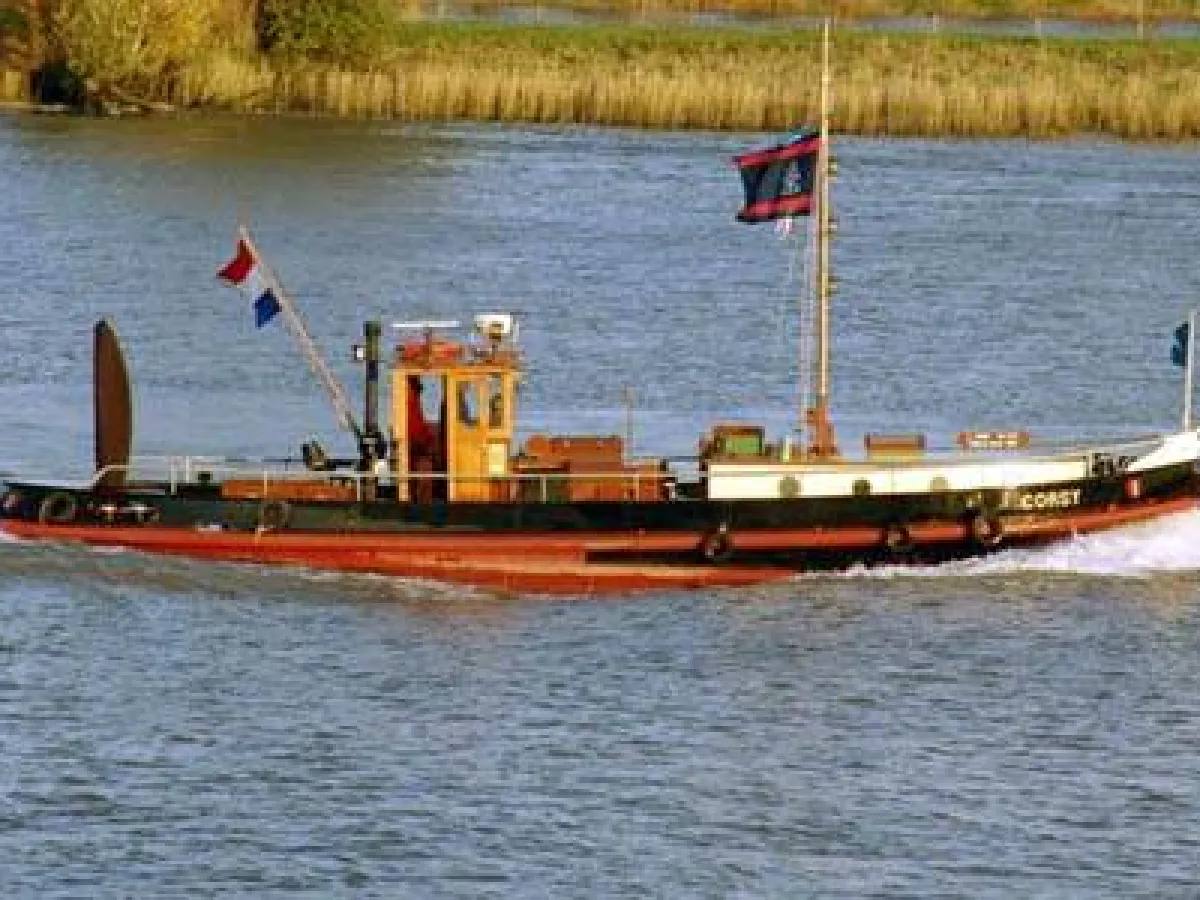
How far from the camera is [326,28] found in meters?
84.2

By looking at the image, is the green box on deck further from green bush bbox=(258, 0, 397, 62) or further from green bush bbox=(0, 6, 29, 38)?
green bush bbox=(0, 6, 29, 38)

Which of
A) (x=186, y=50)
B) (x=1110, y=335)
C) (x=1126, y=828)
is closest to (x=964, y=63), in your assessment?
(x=186, y=50)

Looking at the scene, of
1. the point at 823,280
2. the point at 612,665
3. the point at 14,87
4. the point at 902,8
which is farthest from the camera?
the point at 902,8

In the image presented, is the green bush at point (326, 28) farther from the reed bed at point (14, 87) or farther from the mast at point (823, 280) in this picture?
the mast at point (823, 280)

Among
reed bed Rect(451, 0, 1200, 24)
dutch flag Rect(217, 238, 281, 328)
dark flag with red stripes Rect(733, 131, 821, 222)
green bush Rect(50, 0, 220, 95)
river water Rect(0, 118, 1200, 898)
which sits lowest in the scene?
river water Rect(0, 118, 1200, 898)

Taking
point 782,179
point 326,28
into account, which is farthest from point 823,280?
point 326,28

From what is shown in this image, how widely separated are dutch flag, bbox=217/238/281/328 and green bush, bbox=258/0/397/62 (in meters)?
46.1

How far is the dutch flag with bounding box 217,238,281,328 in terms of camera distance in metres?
37.8

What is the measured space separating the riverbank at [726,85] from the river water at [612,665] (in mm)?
20547

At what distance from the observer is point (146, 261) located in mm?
59938

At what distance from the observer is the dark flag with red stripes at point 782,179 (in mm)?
37156

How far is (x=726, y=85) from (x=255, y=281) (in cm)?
4419

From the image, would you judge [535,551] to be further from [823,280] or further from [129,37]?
[129,37]

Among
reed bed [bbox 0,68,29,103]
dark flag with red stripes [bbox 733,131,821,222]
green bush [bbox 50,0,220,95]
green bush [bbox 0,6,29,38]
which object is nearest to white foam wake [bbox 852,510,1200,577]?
dark flag with red stripes [bbox 733,131,821,222]
